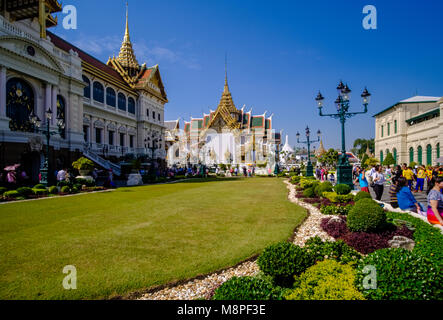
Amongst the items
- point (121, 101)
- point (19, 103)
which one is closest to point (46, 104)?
point (19, 103)

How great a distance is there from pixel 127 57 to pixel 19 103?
82.6ft

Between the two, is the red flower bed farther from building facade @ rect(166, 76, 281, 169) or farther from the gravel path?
building facade @ rect(166, 76, 281, 169)

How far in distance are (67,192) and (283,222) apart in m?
14.0

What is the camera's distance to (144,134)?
41.0 meters

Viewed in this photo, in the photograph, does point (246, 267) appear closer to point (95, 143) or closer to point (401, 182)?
point (401, 182)

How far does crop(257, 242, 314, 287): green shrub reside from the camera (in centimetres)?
344

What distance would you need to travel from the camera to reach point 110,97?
112ft

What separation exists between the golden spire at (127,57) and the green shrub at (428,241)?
44.0 m

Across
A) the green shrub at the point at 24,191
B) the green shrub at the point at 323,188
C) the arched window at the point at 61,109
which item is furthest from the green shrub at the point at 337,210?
the arched window at the point at 61,109

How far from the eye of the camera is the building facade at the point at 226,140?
61.7 meters

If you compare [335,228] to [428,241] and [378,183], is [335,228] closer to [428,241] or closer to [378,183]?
[428,241]

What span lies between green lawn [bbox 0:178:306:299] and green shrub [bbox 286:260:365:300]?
1.65m
